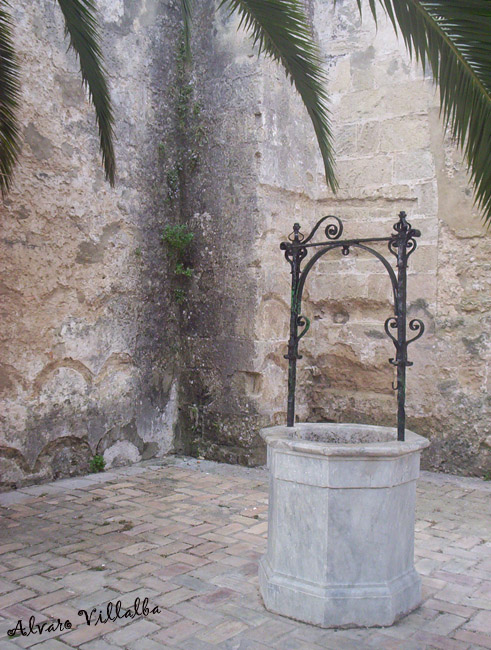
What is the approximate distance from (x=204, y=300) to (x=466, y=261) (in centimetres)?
220

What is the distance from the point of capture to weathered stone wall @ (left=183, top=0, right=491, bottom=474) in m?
5.39

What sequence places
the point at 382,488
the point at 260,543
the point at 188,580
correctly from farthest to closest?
the point at 260,543, the point at 188,580, the point at 382,488

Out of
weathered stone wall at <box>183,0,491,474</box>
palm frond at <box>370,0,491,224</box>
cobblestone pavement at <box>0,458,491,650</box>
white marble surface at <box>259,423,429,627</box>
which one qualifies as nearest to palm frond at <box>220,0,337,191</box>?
palm frond at <box>370,0,491,224</box>

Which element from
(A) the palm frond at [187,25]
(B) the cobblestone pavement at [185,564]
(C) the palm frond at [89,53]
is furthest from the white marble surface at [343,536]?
(A) the palm frond at [187,25]

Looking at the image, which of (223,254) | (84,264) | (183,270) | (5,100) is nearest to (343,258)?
(223,254)

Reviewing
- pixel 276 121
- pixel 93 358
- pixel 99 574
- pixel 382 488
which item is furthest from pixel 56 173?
pixel 382 488

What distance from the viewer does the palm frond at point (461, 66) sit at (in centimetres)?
248

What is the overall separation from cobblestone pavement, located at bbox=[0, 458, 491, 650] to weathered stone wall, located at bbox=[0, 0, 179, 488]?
433 millimetres

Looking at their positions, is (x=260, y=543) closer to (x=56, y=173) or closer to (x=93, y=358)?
(x=93, y=358)

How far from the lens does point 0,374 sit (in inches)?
179

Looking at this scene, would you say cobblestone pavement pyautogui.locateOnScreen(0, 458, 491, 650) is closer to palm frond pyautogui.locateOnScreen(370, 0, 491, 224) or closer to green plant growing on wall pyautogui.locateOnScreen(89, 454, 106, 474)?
green plant growing on wall pyautogui.locateOnScreen(89, 454, 106, 474)

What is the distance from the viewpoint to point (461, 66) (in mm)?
2566

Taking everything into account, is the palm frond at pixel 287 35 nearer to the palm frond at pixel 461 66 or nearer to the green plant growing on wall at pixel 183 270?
the palm frond at pixel 461 66

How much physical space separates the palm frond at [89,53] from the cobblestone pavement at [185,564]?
218 centimetres
